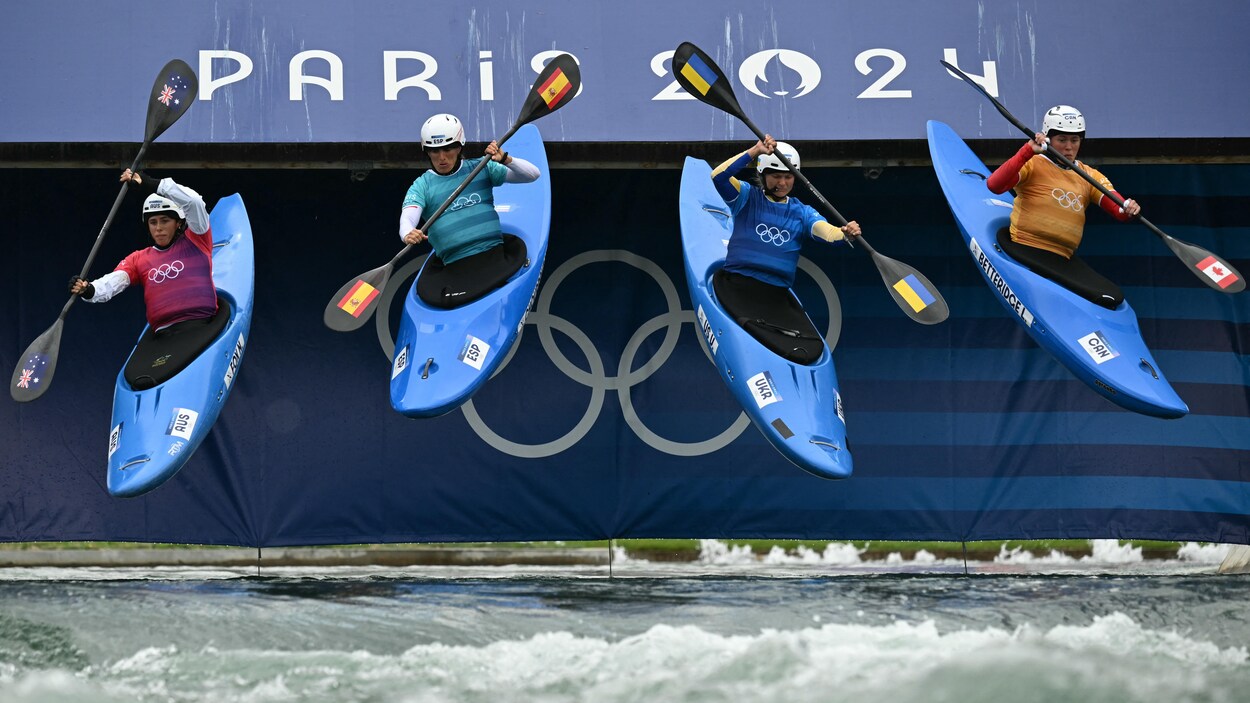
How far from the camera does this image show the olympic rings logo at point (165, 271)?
27.8 ft

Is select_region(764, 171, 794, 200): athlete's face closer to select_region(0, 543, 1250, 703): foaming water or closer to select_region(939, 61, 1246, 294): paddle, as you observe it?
select_region(939, 61, 1246, 294): paddle

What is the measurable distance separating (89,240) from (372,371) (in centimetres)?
160

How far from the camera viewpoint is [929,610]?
9.19 m

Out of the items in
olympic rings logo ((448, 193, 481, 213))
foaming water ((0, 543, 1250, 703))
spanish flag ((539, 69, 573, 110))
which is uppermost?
spanish flag ((539, 69, 573, 110))

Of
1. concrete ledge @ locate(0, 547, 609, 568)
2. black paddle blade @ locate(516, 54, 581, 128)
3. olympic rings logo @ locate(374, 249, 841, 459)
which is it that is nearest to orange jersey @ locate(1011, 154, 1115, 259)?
olympic rings logo @ locate(374, 249, 841, 459)

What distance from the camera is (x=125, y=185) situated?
837 cm

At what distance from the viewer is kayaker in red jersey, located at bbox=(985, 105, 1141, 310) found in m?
8.56

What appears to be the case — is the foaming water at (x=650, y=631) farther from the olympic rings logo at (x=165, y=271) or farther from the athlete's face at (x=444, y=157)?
the athlete's face at (x=444, y=157)

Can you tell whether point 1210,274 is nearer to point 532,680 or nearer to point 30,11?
point 532,680

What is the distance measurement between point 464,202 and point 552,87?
0.69 metres

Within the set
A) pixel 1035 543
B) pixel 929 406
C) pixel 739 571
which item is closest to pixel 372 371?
pixel 739 571

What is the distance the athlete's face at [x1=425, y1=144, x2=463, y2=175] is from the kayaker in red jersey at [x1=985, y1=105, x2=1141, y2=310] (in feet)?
8.28

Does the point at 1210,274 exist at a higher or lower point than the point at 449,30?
lower

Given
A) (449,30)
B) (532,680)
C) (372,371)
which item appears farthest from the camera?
(372,371)
